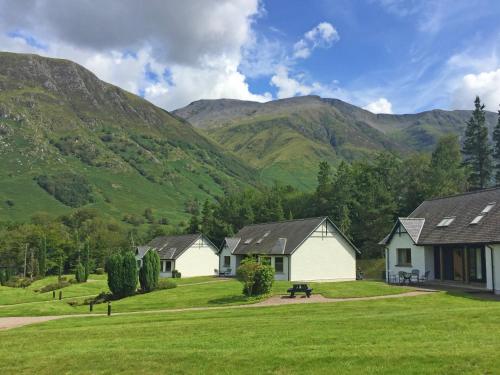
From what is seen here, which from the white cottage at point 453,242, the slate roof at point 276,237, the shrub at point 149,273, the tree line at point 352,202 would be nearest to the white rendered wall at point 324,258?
the slate roof at point 276,237

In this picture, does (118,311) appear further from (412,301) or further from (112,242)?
(112,242)

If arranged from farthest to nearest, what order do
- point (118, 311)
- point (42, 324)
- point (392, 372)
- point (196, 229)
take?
point (196, 229) < point (118, 311) < point (42, 324) < point (392, 372)

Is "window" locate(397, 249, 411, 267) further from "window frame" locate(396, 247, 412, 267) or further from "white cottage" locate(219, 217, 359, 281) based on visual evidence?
"white cottage" locate(219, 217, 359, 281)

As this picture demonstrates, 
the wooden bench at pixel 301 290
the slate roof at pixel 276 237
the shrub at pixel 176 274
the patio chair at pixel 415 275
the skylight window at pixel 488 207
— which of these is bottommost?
the shrub at pixel 176 274

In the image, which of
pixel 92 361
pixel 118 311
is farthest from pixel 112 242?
pixel 92 361

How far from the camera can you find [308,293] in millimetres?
32156

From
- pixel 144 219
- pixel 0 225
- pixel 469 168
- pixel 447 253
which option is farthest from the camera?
→ pixel 144 219

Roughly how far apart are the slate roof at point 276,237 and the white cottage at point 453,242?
9179 millimetres

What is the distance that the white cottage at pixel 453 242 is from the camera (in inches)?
1243

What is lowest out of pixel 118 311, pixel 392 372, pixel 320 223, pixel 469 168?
pixel 118 311

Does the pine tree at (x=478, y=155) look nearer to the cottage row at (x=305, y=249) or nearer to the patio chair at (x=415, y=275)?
the cottage row at (x=305, y=249)

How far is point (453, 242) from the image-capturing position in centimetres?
3438

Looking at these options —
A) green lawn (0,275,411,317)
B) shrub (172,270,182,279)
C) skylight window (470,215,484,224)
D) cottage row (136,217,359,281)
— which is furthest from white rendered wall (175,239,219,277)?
skylight window (470,215,484,224)

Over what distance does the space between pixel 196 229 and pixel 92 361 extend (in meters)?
81.8
